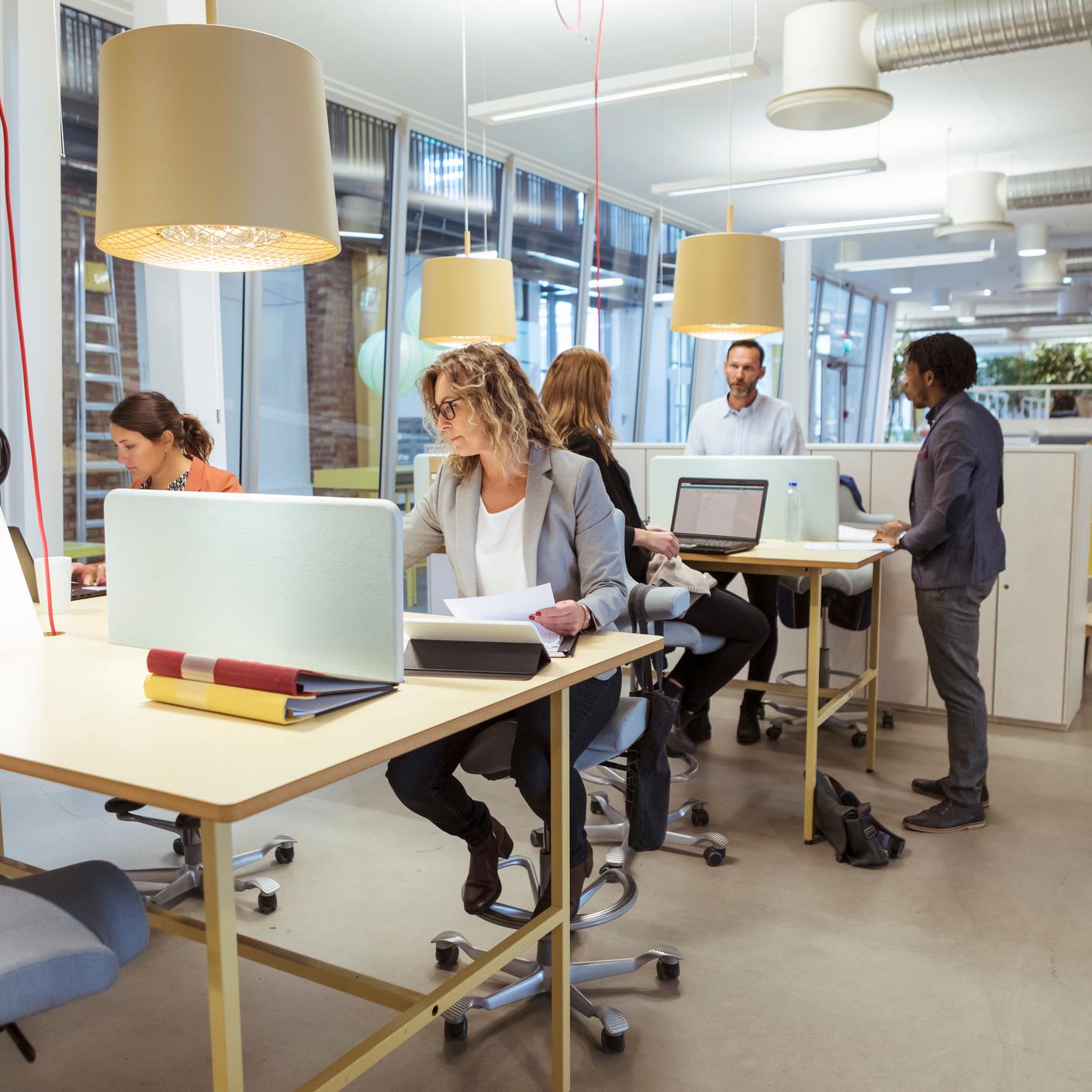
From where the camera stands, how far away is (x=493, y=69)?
19.2ft

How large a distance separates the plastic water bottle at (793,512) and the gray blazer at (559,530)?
169cm

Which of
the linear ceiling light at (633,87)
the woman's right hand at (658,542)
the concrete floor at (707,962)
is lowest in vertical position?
the concrete floor at (707,962)

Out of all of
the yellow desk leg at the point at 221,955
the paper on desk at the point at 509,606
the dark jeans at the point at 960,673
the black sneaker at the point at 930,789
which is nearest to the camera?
the yellow desk leg at the point at 221,955

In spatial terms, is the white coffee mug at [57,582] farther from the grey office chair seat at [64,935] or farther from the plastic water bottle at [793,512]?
the plastic water bottle at [793,512]

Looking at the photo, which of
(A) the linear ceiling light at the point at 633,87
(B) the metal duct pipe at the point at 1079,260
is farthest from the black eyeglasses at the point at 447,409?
(B) the metal duct pipe at the point at 1079,260

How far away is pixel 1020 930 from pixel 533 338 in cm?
617

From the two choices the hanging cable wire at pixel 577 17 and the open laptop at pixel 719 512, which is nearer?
the open laptop at pixel 719 512

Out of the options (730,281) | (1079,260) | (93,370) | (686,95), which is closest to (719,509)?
(730,281)

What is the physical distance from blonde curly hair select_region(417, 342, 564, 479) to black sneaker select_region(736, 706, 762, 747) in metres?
2.23

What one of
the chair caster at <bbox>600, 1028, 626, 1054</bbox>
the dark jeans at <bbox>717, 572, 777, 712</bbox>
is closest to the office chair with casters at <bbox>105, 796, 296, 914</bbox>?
the chair caster at <bbox>600, 1028, 626, 1054</bbox>

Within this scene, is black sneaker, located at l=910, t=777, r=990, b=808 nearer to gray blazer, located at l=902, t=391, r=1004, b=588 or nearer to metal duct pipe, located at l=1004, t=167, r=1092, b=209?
gray blazer, located at l=902, t=391, r=1004, b=588

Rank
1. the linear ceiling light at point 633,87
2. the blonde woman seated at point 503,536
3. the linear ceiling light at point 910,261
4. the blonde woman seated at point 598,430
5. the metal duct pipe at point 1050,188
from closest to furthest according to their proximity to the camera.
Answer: the blonde woman seated at point 503,536 < the blonde woman seated at point 598,430 < the linear ceiling light at point 633,87 < the metal duct pipe at point 1050,188 < the linear ceiling light at point 910,261

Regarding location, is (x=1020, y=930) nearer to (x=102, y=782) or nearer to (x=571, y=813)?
(x=571, y=813)

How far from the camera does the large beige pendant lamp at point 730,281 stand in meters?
3.69
